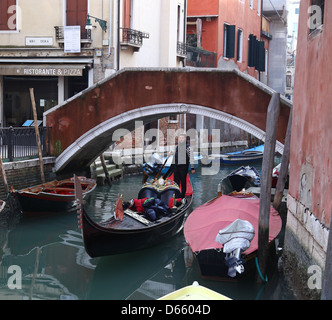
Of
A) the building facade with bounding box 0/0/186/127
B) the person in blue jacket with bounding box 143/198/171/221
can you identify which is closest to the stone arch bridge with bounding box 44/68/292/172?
the building facade with bounding box 0/0/186/127

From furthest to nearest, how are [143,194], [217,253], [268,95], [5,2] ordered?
[5,2], [268,95], [143,194], [217,253]

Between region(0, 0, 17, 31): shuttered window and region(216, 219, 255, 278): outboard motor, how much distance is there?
6.47 m

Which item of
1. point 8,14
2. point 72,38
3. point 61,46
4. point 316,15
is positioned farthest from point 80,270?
point 8,14

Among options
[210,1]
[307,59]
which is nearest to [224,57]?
[210,1]

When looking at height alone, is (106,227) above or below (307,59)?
below

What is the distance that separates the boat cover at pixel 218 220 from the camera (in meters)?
4.28

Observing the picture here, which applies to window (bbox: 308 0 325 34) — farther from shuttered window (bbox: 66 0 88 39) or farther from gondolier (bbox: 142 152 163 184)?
gondolier (bbox: 142 152 163 184)

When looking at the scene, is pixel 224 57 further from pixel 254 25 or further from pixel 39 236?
pixel 39 236

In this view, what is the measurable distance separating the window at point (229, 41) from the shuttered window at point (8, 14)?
5505mm

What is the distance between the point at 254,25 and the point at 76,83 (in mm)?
7435

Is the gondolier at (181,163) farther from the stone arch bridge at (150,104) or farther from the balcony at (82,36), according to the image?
the balcony at (82,36)

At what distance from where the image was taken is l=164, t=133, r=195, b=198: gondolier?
620 cm

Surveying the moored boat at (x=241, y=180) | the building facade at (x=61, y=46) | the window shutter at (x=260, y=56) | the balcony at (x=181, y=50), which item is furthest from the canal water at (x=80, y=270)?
the window shutter at (x=260, y=56)

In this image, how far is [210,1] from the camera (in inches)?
491
